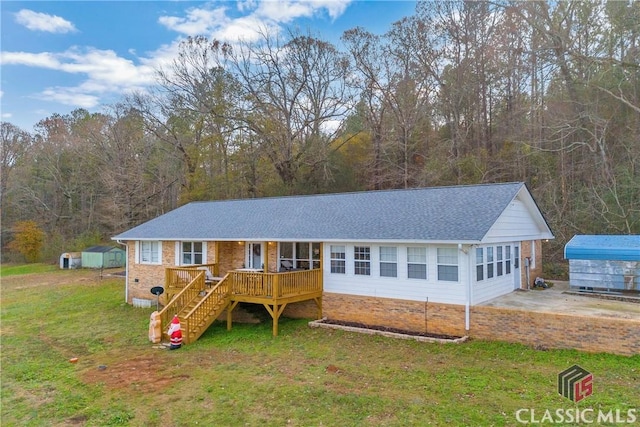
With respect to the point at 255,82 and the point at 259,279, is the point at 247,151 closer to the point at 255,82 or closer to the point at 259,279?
the point at 255,82

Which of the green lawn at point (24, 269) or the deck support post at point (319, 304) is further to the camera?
the green lawn at point (24, 269)

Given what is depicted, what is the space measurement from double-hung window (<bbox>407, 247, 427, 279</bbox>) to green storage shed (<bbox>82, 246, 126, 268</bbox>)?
27577 millimetres

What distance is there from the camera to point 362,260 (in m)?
12.9

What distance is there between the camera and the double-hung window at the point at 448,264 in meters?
11.3

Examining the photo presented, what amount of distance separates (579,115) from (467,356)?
634 inches

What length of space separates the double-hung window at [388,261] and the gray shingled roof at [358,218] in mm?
589

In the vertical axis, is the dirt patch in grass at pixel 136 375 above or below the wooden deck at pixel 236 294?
below

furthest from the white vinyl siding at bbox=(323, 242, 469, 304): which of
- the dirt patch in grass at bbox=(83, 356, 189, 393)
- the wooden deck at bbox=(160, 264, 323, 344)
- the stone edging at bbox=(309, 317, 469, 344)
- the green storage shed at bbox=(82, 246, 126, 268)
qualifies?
the green storage shed at bbox=(82, 246, 126, 268)

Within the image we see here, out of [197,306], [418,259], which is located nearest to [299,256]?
[197,306]

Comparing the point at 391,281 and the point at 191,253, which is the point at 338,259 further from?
the point at 191,253

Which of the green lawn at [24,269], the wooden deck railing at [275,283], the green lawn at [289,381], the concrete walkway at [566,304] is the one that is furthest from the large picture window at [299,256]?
the green lawn at [24,269]

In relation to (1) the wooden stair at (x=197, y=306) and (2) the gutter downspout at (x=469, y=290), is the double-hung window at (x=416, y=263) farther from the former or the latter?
(1) the wooden stair at (x=197, y=306)

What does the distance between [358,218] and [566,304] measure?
7016 mm

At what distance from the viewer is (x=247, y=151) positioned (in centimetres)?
3147
